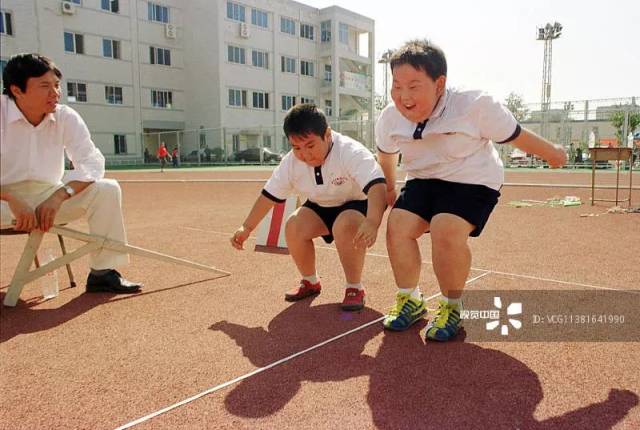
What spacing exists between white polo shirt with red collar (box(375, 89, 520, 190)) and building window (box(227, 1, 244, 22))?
123 ft

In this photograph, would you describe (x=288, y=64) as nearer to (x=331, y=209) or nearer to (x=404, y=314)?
(x=331, y=209)

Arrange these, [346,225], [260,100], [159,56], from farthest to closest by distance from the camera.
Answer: [260,100]
[159,56]
[346,225]

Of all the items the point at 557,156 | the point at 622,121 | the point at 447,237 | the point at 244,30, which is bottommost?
the point at 447,237

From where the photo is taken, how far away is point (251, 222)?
10.3 ft

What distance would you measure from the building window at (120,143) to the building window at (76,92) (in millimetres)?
3033

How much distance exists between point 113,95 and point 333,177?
34.7m

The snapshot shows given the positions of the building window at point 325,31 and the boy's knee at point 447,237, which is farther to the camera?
the building window at point 325,31

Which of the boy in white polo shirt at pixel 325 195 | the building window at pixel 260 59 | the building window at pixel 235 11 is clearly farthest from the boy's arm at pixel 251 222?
the building window at pixel 260 59

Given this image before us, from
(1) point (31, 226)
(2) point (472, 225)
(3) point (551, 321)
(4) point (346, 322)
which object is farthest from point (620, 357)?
(1) point (31, 226)

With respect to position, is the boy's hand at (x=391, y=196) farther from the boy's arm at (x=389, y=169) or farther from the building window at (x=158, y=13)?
the building window at (x=158, y=13)

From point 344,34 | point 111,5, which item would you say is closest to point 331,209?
point 111,5

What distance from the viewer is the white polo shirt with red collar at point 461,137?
2.56 metres

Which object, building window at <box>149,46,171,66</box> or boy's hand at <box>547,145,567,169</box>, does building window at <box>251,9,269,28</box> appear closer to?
building window at <box>149,46,171,66</box>

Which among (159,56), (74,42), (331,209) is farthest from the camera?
(159,56)
